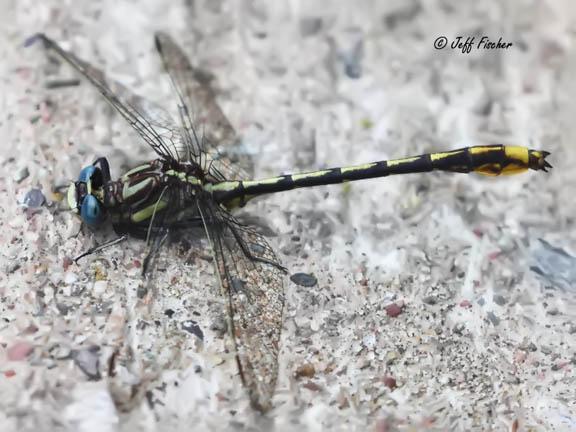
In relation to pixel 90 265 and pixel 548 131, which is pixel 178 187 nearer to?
pixel 90 265

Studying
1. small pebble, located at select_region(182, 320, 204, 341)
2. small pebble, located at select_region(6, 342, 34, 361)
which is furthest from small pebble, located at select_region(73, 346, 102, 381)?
small pebble, located at select_region(182, 320, 204, 341)

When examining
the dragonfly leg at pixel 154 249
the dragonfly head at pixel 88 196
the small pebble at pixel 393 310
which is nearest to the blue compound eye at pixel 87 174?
the dragonfly head at pixel 88 196

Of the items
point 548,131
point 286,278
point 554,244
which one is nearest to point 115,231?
point 286,278

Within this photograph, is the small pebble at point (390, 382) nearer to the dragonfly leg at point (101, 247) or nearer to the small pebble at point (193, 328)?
the small pebble at point (193, 328)

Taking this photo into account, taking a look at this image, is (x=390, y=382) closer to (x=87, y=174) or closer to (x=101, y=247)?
(x=101, y=247)

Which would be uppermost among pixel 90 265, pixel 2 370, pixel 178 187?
pixel 178 187

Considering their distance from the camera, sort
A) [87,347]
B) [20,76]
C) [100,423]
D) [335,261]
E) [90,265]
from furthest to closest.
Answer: [20,76] → [335,261] → [90,265] → [87,347] → [100,423]

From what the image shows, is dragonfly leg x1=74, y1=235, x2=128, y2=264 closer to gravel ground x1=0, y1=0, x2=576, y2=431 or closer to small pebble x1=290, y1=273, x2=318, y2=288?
gravel ground x1=0, y1=0, x2=576, y2=431

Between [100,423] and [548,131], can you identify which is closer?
[100,423]
